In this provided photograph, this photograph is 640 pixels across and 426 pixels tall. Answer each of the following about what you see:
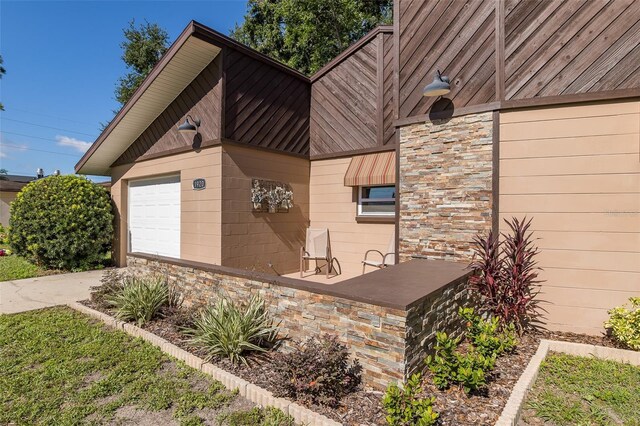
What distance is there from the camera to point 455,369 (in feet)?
9.59

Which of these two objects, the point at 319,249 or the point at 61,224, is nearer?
the point at 319,249

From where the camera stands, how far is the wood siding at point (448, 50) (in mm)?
4984

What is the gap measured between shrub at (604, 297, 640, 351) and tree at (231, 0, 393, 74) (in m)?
14.3

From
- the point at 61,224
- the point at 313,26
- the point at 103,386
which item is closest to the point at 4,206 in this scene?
the point at 61,224

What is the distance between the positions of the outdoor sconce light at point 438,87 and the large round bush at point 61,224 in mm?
9649

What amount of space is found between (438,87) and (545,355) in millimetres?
3998

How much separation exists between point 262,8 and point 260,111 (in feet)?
43.9

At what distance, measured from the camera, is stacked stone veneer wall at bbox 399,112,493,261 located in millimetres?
4984

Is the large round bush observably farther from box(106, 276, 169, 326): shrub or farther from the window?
the window

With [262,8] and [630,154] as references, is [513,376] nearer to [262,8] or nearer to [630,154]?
[630,154]

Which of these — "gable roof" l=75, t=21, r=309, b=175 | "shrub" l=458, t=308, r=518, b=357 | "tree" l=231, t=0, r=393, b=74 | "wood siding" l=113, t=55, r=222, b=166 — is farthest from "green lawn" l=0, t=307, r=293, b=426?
"tree" l=231, t=0, r=393, b=74

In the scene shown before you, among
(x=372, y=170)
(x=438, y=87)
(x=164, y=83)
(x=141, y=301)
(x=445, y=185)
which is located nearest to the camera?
(x=141, y=301)

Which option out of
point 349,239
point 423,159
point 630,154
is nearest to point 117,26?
point 349,239

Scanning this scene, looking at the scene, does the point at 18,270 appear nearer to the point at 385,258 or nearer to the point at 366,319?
the point at 385,258
